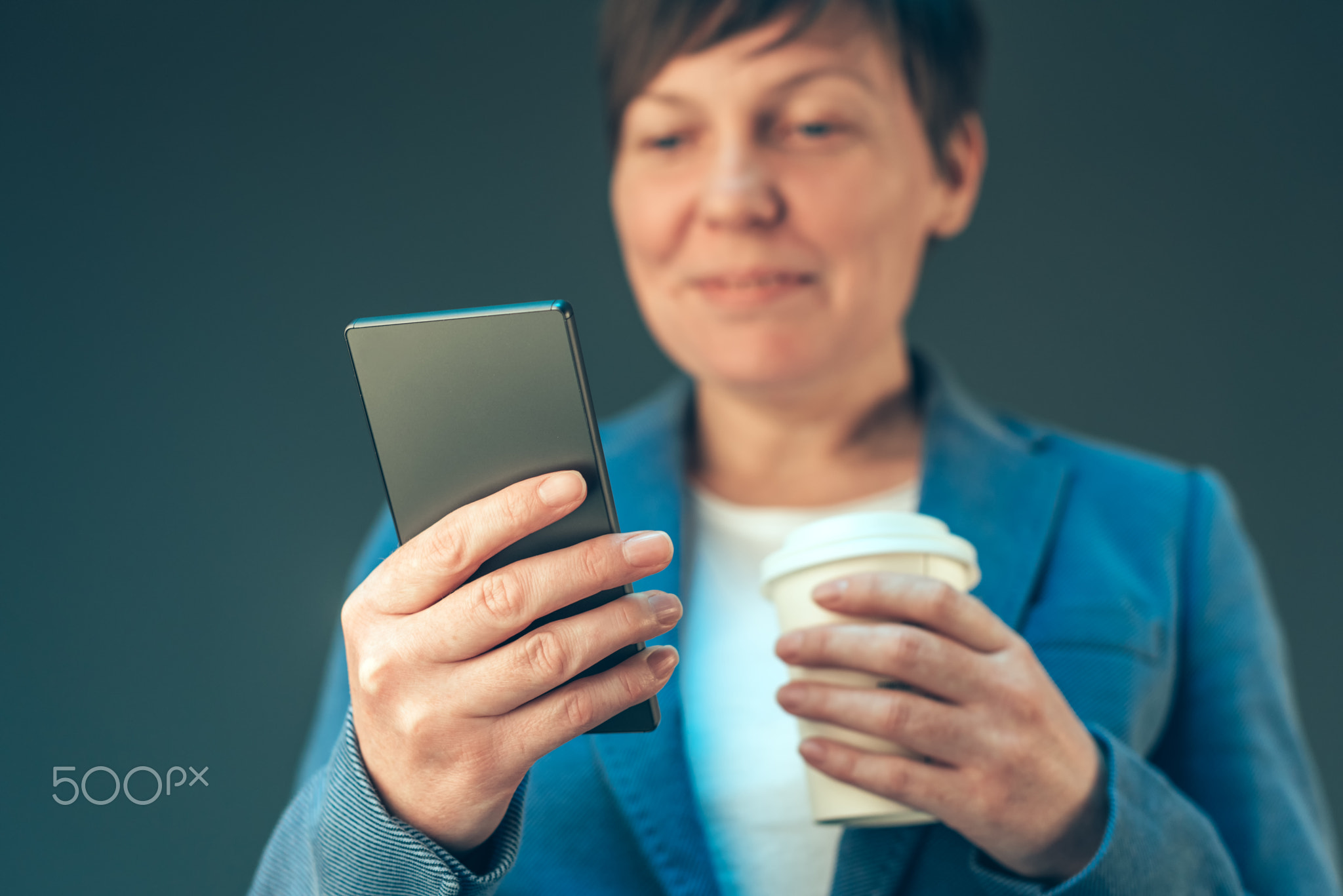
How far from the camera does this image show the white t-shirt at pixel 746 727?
3.39 ft

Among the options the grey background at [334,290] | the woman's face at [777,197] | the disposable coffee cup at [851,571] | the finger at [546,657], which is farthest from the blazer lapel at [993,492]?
the grey background at [334,290]

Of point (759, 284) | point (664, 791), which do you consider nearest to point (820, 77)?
point (759, 284)

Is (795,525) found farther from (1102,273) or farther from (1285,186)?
(1285,186)

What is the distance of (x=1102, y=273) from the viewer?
6.84 feet

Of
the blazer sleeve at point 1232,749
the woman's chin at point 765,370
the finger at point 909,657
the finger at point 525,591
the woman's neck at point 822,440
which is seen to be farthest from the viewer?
the woman's neck at point 822,440

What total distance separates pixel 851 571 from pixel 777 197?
520 millimetres

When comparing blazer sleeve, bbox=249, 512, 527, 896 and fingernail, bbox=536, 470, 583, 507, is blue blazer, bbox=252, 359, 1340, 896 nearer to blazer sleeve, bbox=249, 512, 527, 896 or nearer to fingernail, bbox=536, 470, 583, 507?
blazer sleeve, bbox=249, 512, 527, 896

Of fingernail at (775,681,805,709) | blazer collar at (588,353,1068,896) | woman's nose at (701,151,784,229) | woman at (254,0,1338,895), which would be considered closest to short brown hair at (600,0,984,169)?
woman at (254,0,1338,895)

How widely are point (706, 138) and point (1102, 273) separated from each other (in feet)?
4.08

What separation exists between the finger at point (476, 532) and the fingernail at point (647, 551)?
49 mm

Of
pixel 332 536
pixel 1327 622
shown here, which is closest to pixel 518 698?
pixel 332 536

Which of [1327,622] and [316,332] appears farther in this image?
[1327,622]

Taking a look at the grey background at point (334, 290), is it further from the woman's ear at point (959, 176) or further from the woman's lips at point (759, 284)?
the woman's lips at point (759, 284)

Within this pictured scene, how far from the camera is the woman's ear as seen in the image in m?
1.37
